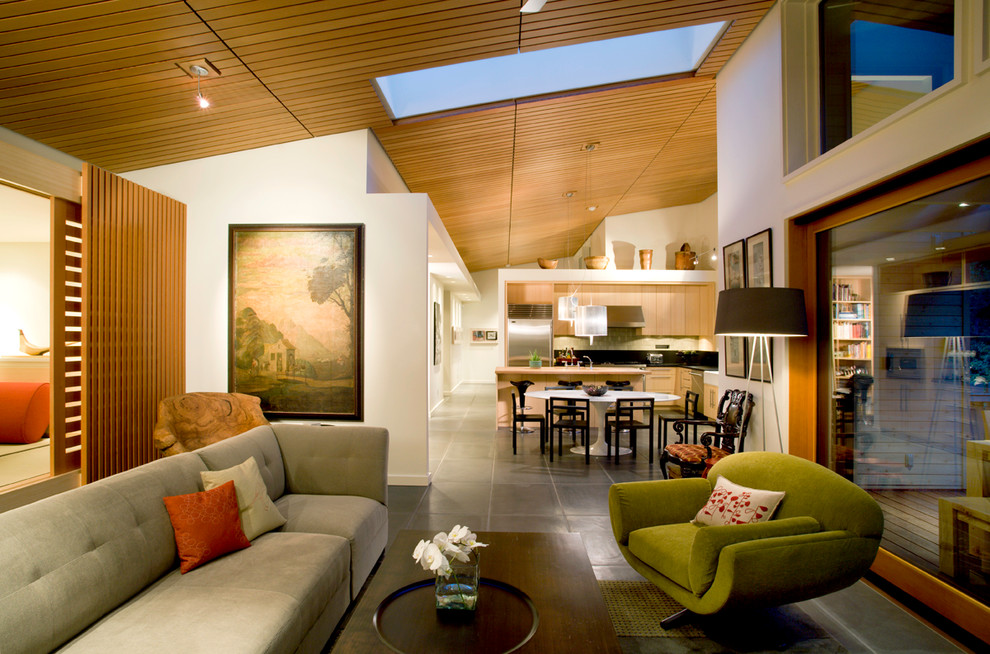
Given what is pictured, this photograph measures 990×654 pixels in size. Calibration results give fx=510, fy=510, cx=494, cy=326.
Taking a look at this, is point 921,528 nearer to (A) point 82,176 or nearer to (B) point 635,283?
(A) point 82,176

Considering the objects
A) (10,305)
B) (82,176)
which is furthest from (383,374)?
(10,305)

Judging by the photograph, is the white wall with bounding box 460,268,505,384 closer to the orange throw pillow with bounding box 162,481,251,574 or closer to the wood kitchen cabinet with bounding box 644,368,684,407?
the wood kitchen cabinet with bounding box 644,368,684,407

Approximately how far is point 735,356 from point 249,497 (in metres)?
4.11

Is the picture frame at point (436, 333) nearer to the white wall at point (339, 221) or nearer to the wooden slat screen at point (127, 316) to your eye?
the white wall at point (339, 221)

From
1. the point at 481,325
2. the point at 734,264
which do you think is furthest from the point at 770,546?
the point at 481,325

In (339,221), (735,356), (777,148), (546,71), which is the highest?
(546,71)

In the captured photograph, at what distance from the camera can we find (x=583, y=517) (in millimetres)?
3920

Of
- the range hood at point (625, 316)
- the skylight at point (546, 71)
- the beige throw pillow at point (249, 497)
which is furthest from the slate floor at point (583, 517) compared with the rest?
the skylight at point (546, 71)

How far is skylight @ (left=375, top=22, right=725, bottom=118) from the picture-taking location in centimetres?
456

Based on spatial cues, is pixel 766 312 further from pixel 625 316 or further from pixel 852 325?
pixel 625 316

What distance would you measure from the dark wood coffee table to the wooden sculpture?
2427 mm

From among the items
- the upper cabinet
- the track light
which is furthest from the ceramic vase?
the track light

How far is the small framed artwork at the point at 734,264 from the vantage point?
4.37 meters

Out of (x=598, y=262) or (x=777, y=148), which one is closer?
(x=777, y=148)
